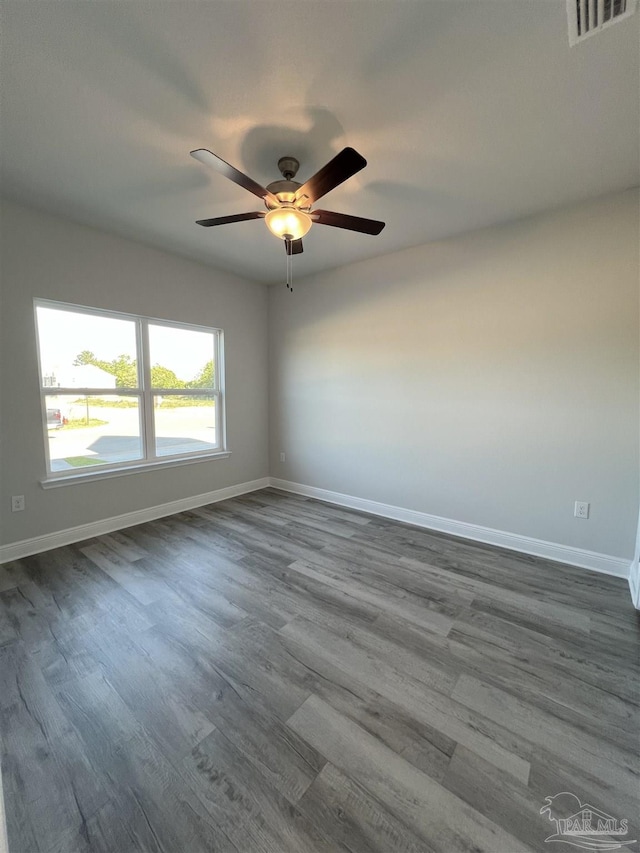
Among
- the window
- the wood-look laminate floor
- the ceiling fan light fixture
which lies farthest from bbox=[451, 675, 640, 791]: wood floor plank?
the window

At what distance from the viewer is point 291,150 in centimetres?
182

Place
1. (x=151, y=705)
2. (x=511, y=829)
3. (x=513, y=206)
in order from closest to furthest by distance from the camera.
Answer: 1. (x=511, y=829)
2. (x=151, y=705)
3. (x=513, y=206)

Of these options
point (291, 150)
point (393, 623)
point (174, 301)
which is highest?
point (291, 150)

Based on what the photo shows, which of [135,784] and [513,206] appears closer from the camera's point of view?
[135,784]

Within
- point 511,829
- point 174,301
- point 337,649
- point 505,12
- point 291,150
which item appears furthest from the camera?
point 174,301

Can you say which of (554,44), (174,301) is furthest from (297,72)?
Answer: (174,301)

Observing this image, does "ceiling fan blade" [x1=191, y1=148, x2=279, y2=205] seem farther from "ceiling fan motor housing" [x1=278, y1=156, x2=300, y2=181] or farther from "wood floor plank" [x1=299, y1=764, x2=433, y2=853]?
"wood floor plank" [x1=299, y1=764, x2=433, y2=853]

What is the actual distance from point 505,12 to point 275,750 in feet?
9.38

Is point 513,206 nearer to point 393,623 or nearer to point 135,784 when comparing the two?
point 393,623

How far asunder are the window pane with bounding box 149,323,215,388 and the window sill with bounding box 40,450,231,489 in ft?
2.70

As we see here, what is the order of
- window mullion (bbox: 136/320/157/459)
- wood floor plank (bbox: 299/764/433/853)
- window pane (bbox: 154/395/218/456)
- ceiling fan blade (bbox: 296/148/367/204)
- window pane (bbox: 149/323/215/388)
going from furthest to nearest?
window pane (bbox: 154/395/218/456) → window pane (bbox: 149/323/215/388) → window mullion (bbox: 136/320/157/459) → ceiling fan blade (bbox: 296/148/367/204) → wood floor plank (bbox: 299/764/433/853)

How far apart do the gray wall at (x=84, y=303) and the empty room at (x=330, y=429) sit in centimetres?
2

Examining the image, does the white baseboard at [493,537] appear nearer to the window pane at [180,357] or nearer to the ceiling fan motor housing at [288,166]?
the window pane at [180,357]

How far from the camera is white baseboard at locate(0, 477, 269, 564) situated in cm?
251
